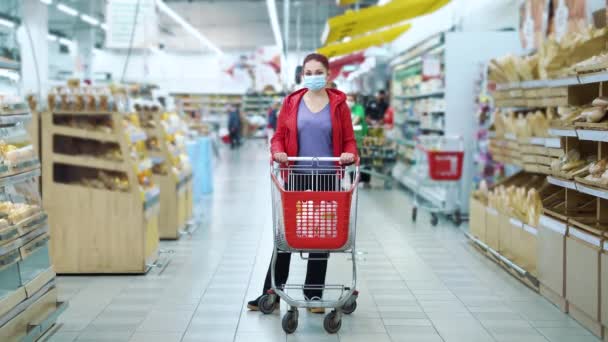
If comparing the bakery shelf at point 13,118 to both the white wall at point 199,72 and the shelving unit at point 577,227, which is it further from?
the white wall at point 199,72

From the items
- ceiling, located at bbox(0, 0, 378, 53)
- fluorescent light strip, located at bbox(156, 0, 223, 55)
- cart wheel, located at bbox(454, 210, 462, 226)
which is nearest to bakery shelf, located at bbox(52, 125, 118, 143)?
cart wheel, located at bbox(454, 210, 462, 226)

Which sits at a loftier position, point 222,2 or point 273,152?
point 222,2

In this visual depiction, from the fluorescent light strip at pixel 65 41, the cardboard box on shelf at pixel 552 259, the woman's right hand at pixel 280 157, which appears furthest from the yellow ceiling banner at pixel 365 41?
the fluorescent light strip at pixel 65 41

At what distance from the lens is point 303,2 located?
2547 cm

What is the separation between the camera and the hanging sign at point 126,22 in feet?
32.8

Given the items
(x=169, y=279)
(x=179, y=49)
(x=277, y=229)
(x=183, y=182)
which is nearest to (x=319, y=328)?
→ (x=277, y=229)

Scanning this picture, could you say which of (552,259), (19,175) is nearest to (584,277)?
(552,259)

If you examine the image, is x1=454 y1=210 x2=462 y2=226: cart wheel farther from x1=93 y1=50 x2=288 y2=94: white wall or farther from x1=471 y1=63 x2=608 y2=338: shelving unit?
x1=93 y1=50 x2=288 y2=94: white wall

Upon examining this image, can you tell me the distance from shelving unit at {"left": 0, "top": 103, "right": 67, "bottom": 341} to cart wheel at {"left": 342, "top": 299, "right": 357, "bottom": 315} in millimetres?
1694

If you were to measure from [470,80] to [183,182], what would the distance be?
3.94 meters

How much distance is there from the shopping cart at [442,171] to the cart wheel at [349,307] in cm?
416

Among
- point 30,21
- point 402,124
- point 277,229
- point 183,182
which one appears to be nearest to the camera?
point 277,229

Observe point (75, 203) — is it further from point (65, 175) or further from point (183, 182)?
point (183, 182)

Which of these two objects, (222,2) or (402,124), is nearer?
(402,124)
